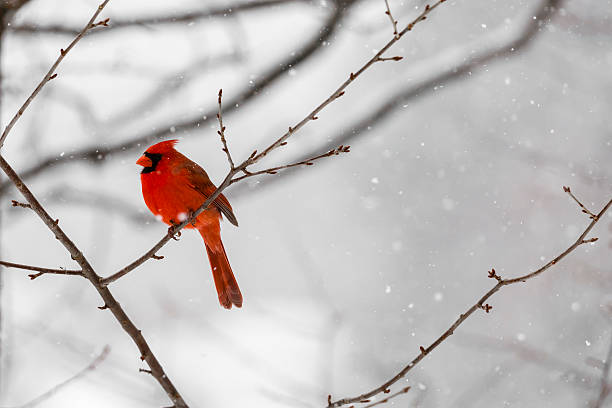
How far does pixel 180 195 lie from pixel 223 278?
27 cm

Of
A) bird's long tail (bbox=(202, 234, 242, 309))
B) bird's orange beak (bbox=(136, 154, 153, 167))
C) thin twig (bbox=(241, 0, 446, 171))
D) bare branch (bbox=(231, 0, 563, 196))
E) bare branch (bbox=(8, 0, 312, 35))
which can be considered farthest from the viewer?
bare branch (bbox=(231, 0, 563, 196))

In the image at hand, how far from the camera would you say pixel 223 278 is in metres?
2.02

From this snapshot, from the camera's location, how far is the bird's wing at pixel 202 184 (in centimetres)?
208

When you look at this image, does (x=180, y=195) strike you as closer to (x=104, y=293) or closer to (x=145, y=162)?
(x=145, y=162)

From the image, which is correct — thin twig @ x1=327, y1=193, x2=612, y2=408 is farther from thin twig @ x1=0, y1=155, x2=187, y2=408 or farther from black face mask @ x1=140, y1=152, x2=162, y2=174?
black face mask @ x1=140, y1=152, x2=162, y2=174

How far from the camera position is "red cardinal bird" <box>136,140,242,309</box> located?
6.67 feet

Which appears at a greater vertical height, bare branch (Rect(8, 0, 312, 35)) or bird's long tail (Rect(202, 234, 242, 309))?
bare branch (Rect(8, 0, 312, 35))

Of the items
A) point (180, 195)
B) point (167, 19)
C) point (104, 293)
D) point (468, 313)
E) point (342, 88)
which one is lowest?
point (468, 313)

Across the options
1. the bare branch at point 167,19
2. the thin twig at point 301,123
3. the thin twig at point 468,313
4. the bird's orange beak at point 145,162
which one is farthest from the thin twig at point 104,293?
the bare branch at point 167,19

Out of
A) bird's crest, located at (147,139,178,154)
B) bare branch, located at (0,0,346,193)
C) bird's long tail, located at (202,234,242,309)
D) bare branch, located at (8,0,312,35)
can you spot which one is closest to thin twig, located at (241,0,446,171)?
bird's long tail, located at (202,234,242,309)

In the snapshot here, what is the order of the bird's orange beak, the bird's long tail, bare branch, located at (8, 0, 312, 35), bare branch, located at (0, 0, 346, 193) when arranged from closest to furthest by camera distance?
the bird's long tail → the bird's orange beak → bare branch, located at (0, 0, 346, 193) → bare branch, located at (8, 0, 312, 35)

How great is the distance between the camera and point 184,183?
2.08 m

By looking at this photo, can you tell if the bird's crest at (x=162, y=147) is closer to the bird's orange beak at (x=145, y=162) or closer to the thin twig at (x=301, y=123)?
the bird's orange beak at (x=145, y=162)

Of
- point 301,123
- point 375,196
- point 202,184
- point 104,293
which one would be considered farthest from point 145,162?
point 375,196
